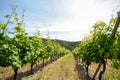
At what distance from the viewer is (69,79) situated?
17812 mm

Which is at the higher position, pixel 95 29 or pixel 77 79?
pixel 95 29

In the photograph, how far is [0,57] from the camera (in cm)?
1298

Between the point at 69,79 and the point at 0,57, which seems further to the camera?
the point at 69,79

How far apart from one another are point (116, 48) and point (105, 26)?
2914 mm

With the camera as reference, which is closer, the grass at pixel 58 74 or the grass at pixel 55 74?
the grass at pixel 58 74

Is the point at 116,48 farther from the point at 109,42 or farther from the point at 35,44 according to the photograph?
the point at 35,44

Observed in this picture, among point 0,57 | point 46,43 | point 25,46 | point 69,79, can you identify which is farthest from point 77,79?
point 46,43

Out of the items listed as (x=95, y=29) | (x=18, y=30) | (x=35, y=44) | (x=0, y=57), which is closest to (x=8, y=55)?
(x=0, y=57)

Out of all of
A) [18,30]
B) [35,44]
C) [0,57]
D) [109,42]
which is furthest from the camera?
[35,44]

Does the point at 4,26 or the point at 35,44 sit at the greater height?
the point at 4,26

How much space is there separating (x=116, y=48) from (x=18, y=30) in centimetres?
885

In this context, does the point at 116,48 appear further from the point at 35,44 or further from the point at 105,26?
the point at 35,44

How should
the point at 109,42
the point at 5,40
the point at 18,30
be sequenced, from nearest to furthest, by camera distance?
the point at 109,42 → the point at 5,40 → the point at 18,30

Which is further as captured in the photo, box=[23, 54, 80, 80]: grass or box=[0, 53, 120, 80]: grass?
box=[23, 54, 80, 80]: grass
